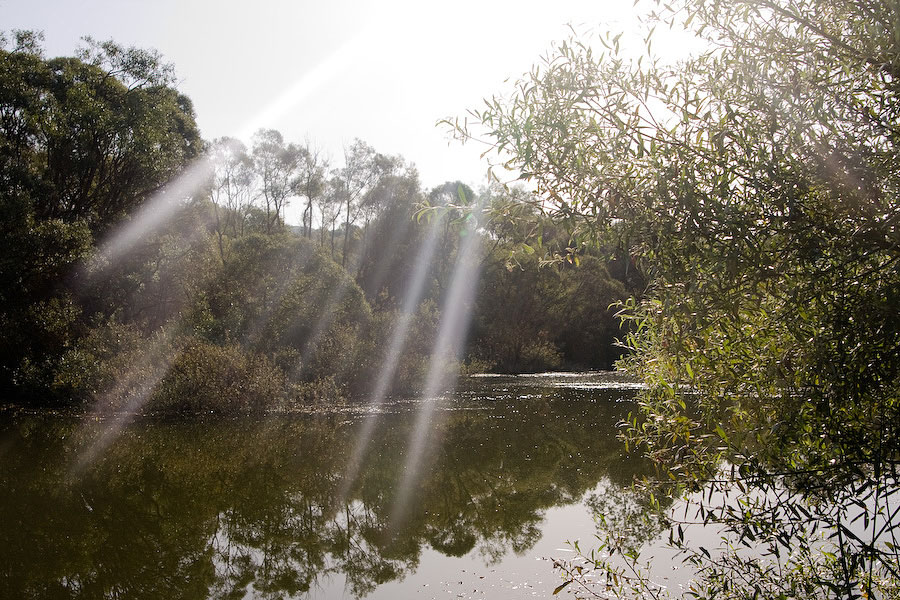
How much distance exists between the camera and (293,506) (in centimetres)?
928

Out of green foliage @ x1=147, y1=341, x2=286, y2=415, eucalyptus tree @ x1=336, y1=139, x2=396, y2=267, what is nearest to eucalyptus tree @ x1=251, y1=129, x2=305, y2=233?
eucalyptus tree @ x1=336, y1=139, x2=396, y2=267

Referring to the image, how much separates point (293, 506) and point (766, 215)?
7.26 metres

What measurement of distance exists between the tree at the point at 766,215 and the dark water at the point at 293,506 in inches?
107

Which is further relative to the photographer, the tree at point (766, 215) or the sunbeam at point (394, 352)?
the sunbeam at point (394, 352)

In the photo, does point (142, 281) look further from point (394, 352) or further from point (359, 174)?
point (359, 174)

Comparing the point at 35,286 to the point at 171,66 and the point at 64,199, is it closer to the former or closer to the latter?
the point at 64,199

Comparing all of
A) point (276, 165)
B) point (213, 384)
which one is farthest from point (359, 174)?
point (213, 384)

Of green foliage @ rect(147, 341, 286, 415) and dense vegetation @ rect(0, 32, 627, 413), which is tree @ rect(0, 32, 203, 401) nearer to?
dense vegetation @ rect(0, 32, 627, 413)

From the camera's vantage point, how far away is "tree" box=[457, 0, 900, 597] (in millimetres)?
3877

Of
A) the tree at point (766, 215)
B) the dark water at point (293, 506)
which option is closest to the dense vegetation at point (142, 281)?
the dark water at point (293, 506)

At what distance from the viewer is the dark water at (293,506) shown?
261 inches

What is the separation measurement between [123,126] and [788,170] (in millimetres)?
21320

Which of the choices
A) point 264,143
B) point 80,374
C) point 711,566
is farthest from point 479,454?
point 264,143

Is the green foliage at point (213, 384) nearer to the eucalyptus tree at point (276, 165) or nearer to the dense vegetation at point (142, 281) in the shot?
the dense vegetation at point (142, 281)
